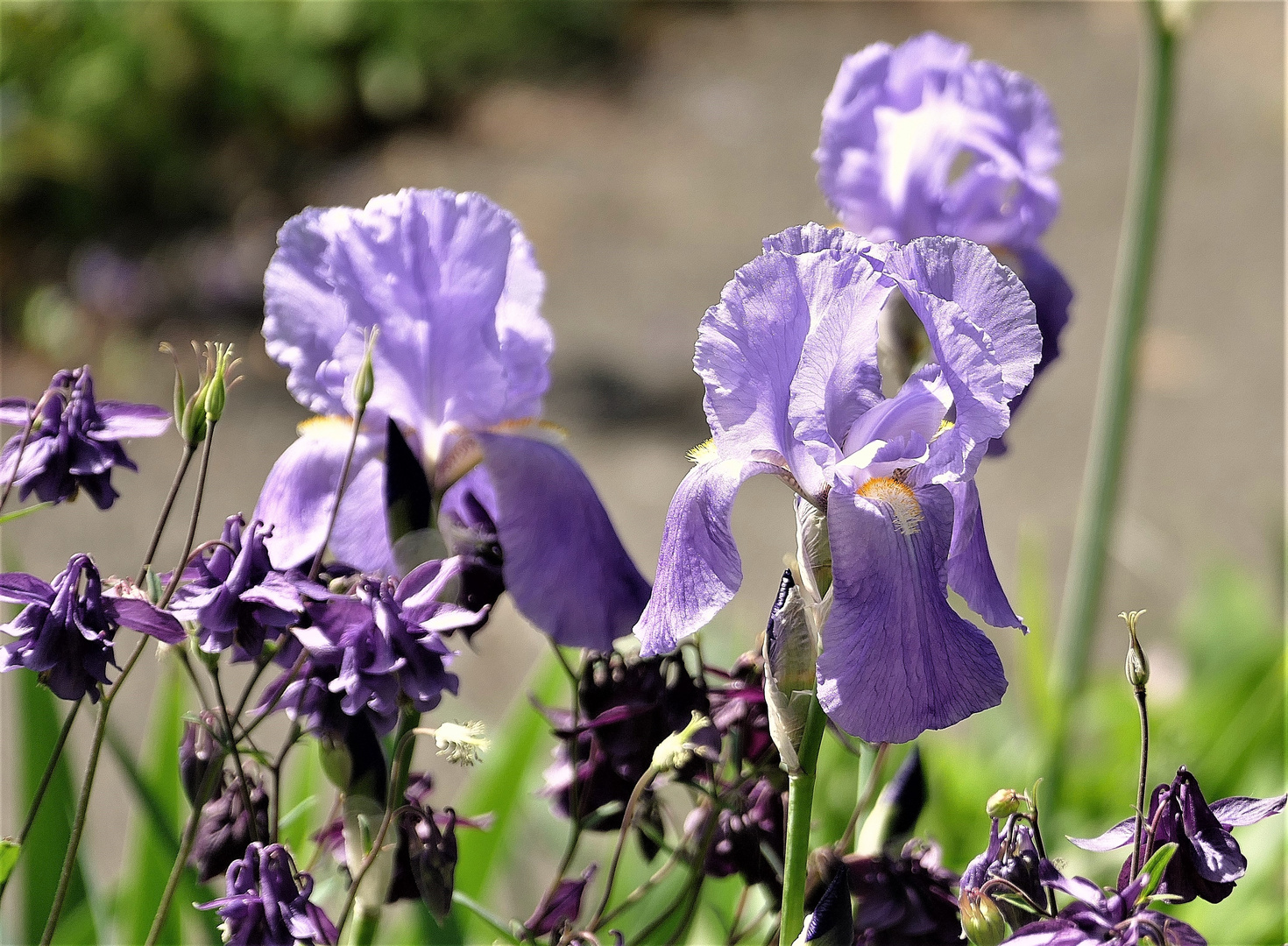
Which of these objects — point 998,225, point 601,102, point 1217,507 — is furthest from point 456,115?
point 998,225

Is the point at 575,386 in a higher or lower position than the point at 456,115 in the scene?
lower

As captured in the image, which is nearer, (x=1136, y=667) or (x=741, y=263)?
(x=1136, y=667)

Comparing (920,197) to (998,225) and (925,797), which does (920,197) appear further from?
(925,797)

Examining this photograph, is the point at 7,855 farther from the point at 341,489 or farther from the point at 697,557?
the point at 697,557

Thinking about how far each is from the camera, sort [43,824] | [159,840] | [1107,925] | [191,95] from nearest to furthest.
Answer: [1107,925] → [159,840] → [43,824] → [191,95]

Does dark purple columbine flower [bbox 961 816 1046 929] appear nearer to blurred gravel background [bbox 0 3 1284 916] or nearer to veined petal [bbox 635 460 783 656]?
veined petal [bbox 635 460 783 656]

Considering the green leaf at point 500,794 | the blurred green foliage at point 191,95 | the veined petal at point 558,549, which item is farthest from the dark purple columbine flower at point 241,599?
the blurred green foliage at point 191,95

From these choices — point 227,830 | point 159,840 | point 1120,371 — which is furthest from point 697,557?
point 1120,371
